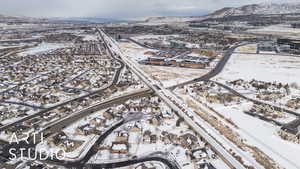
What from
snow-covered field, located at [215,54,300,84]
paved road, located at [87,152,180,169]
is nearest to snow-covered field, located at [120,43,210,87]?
snow-covered field, located at [215,54,300,84]

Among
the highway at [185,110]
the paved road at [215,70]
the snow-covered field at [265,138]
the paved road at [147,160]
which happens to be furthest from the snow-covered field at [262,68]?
the paved road at [147,160]

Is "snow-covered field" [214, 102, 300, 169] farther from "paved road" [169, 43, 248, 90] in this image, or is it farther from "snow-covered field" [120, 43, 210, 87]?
"snow-covered field" [120, 43, 210, 87]

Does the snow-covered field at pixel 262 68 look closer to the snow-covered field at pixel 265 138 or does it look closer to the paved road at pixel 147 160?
the snow-covered field at pixel 265 138

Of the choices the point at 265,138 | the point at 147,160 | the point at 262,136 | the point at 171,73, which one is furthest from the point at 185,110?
the point at 171,73

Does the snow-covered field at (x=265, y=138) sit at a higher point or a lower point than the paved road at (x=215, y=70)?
lower

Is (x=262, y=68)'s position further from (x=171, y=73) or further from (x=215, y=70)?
(x=171, y=73)

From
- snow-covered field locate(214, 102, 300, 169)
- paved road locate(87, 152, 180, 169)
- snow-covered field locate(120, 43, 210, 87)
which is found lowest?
paved road locate(87, 152, 180, 169)

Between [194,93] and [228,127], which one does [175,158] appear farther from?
[194,93]

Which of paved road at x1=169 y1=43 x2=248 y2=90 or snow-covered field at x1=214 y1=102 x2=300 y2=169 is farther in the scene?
paved road at x1=169 y1=43 x2=248 y2=90
